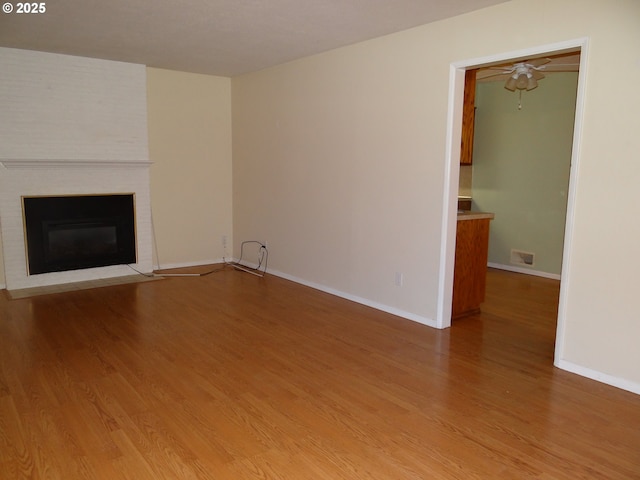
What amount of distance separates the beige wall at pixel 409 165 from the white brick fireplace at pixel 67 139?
131cm

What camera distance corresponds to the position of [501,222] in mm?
6500

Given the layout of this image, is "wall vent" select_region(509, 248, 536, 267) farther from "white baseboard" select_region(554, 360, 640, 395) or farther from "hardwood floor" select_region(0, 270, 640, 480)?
"white baseboard" select_region(554, 360, 640, 395)

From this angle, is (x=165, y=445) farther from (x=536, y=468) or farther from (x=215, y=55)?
(x=215, y=55)

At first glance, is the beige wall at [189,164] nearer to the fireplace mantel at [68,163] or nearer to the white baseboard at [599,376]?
the fireplace mantel at [68,163]

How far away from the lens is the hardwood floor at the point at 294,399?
7.09ft

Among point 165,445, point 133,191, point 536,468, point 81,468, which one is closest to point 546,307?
point 536,468

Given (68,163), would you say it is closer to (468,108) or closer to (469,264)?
(468,108)

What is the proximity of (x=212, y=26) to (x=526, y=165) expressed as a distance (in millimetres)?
4230

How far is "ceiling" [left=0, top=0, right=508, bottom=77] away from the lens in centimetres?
343

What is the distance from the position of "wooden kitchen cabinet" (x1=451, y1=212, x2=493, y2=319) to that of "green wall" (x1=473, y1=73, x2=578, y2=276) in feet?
6.62

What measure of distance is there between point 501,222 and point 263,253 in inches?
126

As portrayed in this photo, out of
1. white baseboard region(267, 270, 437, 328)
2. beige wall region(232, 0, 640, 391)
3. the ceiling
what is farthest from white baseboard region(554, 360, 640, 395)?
the ceiling

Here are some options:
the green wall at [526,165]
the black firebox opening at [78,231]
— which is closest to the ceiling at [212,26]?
the black firebox opening at [78,231]

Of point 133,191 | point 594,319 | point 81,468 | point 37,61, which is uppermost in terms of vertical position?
point 37,61
